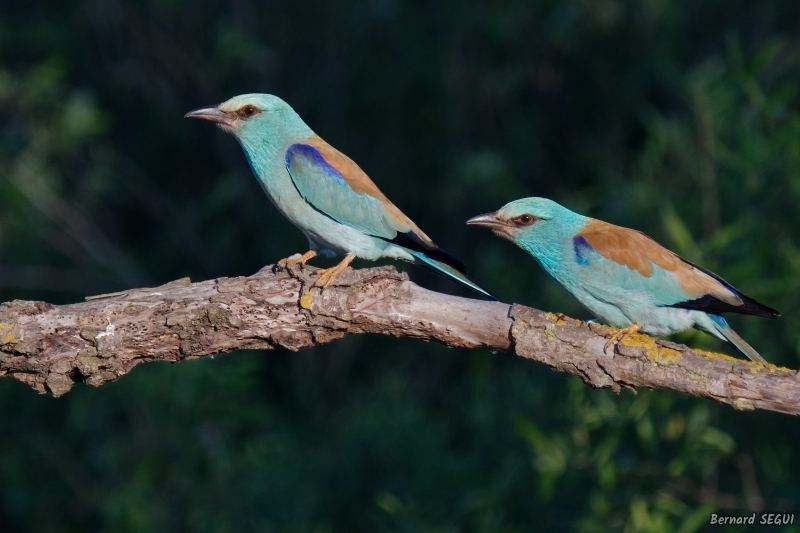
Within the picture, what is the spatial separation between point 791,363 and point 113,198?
853 cm

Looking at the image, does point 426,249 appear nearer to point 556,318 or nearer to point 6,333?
point 556,318

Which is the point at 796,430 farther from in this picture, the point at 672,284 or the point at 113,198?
the point at 113,198

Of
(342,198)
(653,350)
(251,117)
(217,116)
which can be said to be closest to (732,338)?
(653,350)

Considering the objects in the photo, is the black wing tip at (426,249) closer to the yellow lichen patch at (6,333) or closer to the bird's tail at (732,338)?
the bird's tail at (732,338)

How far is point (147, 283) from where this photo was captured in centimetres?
1246

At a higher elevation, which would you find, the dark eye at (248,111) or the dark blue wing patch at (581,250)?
the dark eye at (248,111)

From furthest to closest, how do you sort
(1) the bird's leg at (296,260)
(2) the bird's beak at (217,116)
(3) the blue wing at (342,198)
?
(2) the bird's beak at (217,116) < (3) the blue wing at (342,198) < (1) the bird's leg at (296,260)

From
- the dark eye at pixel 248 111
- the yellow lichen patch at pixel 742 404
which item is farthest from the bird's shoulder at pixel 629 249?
the dark eye at pixel 248 111

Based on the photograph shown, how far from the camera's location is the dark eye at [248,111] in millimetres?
6453

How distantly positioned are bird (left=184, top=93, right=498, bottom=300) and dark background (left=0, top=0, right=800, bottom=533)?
2.21m

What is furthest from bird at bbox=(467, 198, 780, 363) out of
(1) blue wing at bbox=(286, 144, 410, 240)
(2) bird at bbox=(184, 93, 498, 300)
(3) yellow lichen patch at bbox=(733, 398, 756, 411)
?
(3) yellow lichen patch at bbox=(733, 398, 756, 411)

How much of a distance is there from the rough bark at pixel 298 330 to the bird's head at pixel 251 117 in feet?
5.06

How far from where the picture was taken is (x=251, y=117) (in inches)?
254

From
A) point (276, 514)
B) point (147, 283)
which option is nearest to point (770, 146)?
point (276, 514)
